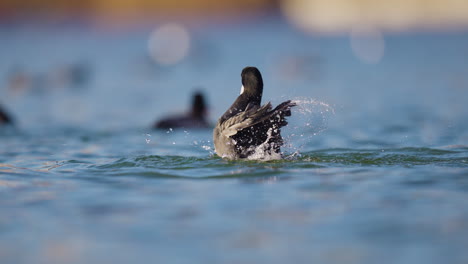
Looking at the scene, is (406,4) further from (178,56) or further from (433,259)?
(433,259)

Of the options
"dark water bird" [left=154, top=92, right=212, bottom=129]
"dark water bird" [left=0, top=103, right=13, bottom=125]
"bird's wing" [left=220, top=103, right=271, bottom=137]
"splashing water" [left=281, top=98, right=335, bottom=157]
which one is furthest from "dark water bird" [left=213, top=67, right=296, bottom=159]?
"dark water bird" [left=0, top=103, right=13, bottom=125]

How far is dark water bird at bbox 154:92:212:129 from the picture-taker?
15.1 metres

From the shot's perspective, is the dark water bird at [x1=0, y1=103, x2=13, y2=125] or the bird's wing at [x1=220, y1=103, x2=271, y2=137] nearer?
the bird's wing at [x1=220, y1=103, x2=271, y2=137]

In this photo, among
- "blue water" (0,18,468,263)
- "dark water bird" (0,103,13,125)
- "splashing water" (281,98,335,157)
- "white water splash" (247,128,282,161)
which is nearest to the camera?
"blue water" (0,18,468,263)

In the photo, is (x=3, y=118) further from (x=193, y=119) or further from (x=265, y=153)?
(x=265, y=153)

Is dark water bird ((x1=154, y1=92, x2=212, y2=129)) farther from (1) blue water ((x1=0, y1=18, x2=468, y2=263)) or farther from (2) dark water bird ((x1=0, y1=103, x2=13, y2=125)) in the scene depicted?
(2) dark water bird ((x1=0, y1=103, x2=13, y2=125))

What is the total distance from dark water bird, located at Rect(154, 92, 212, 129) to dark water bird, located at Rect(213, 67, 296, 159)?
19.4ft

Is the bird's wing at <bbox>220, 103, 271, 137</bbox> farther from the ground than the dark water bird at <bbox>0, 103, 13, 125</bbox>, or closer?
closer

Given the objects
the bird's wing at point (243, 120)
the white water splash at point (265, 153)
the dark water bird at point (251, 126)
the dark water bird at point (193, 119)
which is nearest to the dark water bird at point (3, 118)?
the dark water bird at point (193, 119)

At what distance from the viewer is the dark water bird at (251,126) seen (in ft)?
27.5

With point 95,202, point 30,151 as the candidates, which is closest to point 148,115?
point 30,151

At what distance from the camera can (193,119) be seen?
1554cm

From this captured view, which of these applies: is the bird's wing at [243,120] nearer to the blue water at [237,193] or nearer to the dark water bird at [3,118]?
the blue water at [237,193]

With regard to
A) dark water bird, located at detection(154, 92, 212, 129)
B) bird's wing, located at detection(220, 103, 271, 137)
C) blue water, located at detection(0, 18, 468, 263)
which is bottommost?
blue water, located at detection(0, 18, 468, 263)
